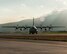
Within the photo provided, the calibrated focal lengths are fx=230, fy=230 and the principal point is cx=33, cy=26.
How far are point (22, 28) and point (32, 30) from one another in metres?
58.7

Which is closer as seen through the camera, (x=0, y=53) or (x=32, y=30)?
(x=0, y=53)

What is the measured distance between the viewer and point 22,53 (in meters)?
19.1

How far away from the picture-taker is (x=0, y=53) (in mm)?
18984

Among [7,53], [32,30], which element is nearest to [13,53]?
[7,53]

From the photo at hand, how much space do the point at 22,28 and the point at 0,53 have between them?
508ft

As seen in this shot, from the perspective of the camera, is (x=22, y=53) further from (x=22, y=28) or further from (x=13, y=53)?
(x=22, y=28)

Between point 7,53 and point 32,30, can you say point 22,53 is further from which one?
point 32,30

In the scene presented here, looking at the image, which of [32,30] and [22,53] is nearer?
[22,53]

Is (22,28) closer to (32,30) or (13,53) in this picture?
(32,30)

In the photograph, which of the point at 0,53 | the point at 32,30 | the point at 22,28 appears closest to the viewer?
the point at 0,53

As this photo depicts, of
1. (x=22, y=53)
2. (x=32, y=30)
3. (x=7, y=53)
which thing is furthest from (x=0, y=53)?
(x=32, y=30)

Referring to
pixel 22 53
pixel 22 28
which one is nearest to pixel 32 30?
pixel 22 28

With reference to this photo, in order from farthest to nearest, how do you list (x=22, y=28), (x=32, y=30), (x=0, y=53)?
(x=22, y=28), (x=32, y=30), (x=0, y=53)

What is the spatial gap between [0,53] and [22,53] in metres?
1.81
